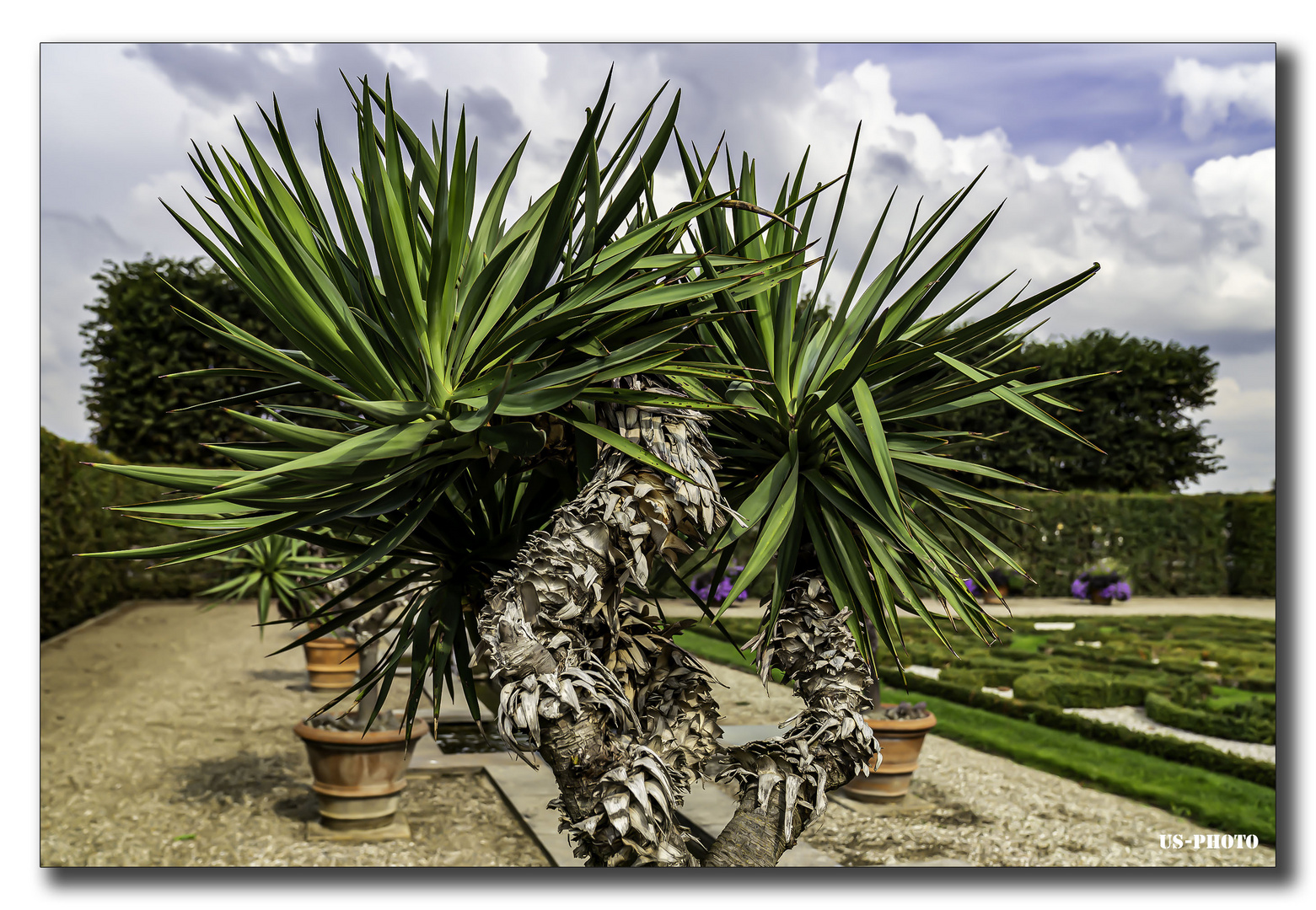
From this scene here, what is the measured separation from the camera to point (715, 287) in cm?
155

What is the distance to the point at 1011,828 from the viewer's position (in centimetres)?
526

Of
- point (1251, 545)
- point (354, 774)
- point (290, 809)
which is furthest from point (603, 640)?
point (1251, 545)

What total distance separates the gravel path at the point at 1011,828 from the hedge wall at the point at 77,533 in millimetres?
5805

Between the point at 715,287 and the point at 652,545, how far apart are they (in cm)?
49

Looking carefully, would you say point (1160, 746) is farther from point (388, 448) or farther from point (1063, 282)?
point (388, 448)

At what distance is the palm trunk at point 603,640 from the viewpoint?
1.44m

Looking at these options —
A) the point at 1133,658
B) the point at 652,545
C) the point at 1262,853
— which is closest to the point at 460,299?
the point at 652,545

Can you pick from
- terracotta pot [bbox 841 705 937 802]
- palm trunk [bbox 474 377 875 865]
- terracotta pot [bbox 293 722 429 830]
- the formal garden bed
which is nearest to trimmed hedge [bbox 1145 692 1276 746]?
the formal garden bed

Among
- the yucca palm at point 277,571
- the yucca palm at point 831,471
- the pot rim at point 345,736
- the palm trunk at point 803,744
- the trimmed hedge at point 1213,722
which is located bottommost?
the trimmed hedge at point 1213,722

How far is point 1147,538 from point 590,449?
1942 centimetres

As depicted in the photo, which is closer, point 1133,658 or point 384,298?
point 384,298

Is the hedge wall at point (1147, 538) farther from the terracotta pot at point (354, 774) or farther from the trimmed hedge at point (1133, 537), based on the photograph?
the terracotta pot at point (354, 774)

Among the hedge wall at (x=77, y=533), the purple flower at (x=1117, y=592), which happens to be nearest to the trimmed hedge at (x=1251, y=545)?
the purple flower at (x=1117, y=592)

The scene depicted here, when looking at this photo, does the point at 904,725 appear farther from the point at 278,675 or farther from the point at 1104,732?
the point at 278,675
